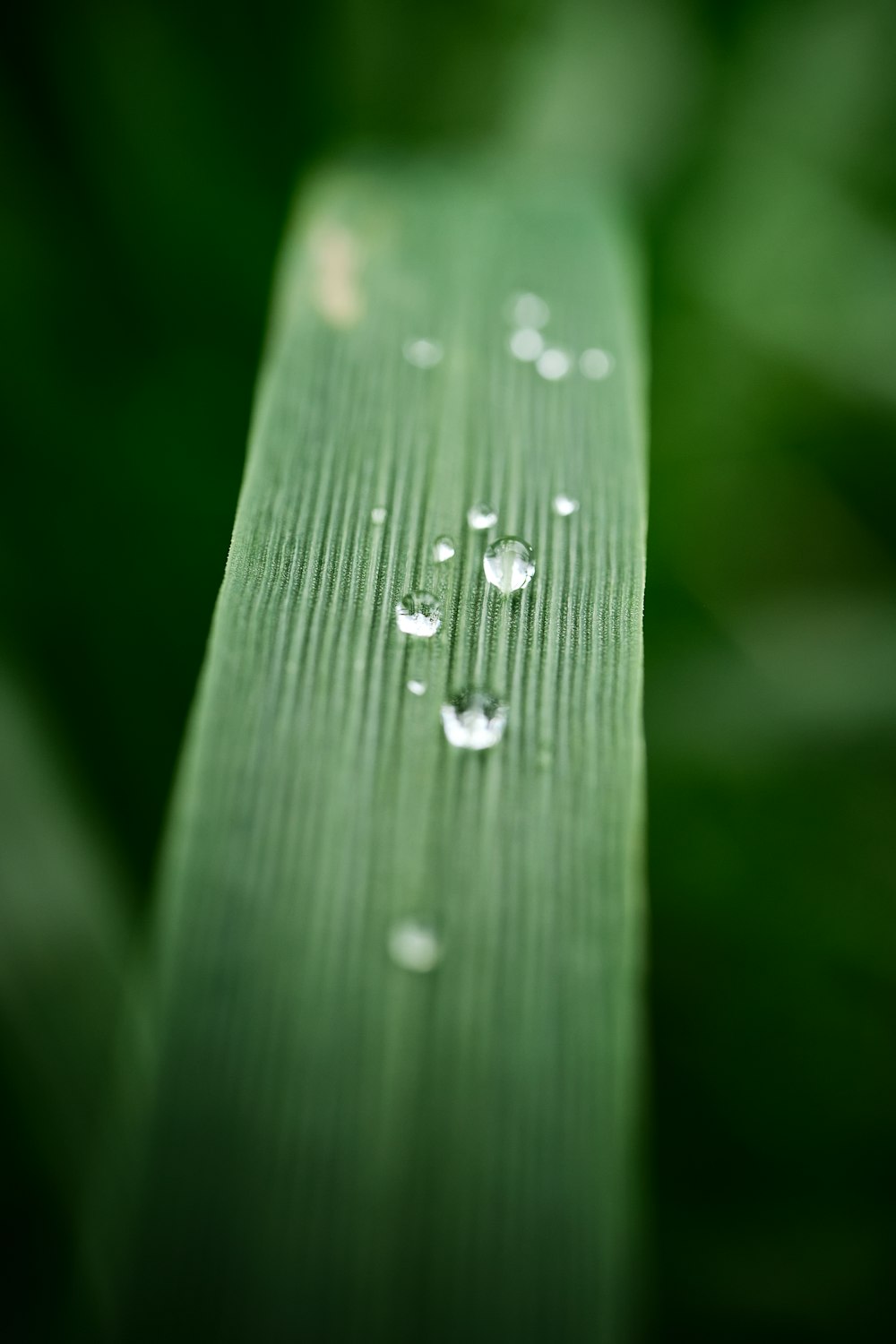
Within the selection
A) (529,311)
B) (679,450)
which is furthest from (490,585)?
(679,450)

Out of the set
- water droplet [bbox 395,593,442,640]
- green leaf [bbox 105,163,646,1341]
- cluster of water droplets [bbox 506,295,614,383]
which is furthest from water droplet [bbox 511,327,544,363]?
water droplet [bbox 395,593,442,640]

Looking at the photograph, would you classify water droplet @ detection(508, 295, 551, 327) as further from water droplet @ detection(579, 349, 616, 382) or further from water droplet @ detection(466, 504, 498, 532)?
water droplet @ detection(466, 504, 498, 532)

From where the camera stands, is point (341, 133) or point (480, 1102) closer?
point (480, 1102)

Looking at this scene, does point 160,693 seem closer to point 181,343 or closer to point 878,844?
point 181,343

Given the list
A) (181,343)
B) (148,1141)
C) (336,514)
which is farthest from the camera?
(181,343)

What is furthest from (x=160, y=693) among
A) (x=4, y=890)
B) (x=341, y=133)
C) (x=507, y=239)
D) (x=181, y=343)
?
(x=341, y=133)

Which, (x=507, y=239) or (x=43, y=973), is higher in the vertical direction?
(x=507, y=239)
